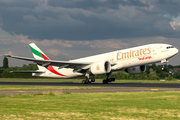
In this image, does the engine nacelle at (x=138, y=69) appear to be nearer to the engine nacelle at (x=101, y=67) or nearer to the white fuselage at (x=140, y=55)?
the white fuselage at (x=140, y=55)

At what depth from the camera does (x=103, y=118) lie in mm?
8758

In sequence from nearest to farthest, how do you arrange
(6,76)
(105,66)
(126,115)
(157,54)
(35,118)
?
(35,118) < (126,115) < (157,54) < (105,66) < (6,76)

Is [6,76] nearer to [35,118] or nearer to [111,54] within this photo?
[111,54]

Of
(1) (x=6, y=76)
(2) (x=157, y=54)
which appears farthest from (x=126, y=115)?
(1) (x=6, y=76)

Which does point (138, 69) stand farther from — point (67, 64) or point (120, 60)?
point (67, 64)

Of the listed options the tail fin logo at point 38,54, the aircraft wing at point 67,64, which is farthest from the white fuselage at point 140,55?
the tail fin logo at point 38,54

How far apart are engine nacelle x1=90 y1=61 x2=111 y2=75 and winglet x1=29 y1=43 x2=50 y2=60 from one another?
1298 cm

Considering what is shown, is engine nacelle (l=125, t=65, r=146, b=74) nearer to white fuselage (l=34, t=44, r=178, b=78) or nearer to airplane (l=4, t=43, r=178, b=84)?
airplane (l=4, t=43, r=178, b=84)

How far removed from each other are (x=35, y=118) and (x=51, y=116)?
65 centimetres

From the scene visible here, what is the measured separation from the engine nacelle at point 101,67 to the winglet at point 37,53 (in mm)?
12981

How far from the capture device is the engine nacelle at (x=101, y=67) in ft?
122

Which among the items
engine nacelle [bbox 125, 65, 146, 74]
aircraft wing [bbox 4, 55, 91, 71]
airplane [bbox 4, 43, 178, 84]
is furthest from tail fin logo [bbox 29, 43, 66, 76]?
engine nacelle [bbox 125, 65, 146, 74]

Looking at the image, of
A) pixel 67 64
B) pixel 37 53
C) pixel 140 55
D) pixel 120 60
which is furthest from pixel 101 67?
pixel 37 53

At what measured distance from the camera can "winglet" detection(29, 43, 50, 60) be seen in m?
47.3
